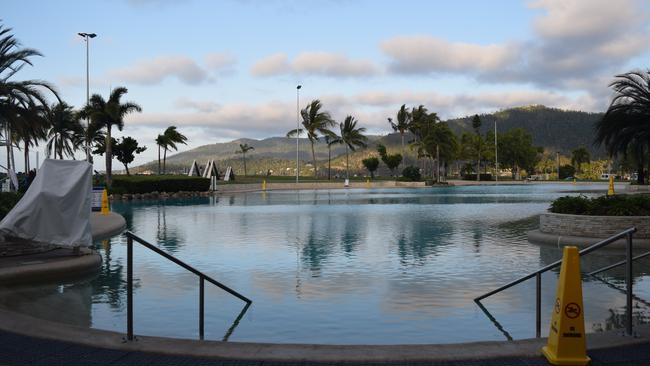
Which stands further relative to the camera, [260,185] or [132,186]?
[260,185]

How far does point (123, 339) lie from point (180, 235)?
13.7 meters

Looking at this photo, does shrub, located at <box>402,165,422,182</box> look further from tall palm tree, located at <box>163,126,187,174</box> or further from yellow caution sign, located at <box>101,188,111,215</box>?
yellow caution sign, located at <box>101,188,111,215</box>

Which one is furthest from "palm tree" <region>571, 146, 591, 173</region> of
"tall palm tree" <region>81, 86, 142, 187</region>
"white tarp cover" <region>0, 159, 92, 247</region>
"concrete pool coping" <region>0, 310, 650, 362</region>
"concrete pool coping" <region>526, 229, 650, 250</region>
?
"concrete pool coping" <region>0, 310, 650, 362</region>

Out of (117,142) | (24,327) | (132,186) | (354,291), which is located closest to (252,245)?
(354,291)

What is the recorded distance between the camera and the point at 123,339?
6.43m

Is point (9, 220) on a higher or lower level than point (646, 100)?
lower

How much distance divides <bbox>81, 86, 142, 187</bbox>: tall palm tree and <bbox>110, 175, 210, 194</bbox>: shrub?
5.32 metres

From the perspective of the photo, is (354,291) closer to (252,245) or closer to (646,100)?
(252,245)

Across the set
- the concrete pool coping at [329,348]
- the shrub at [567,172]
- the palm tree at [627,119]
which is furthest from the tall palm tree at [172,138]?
the shrub at [567,172]

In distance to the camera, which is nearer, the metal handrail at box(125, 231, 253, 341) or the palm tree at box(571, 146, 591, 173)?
the metal handrail at box(125, 231, 253, 341)

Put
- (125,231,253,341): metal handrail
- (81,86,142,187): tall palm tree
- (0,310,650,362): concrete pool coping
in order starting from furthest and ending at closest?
(81,86,142,187): tall palm tree → (125,231,253,341): metal handrail → (0,310,650,362): concrete pool coping

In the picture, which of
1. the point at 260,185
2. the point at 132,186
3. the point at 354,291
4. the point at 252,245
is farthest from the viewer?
the point at 260,185

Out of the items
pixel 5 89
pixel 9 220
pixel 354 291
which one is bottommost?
pixel 354 291

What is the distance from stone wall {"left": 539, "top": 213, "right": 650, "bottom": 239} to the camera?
16.1 m
